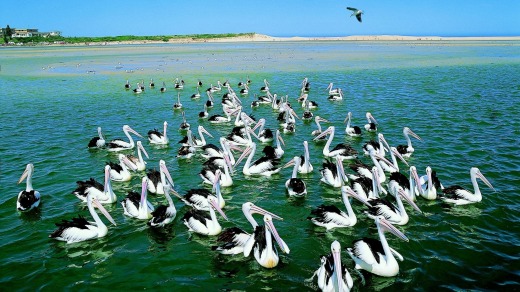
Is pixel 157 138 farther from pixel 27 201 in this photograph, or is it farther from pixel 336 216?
pixel 336 216

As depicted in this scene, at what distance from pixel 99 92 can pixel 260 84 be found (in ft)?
36.2

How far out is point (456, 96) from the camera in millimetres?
22422

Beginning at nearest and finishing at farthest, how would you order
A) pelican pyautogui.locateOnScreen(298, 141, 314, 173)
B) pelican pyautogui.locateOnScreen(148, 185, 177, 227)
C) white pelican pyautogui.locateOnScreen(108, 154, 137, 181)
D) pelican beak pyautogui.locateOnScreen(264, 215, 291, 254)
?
pelican beak pyautogui.locateOnScreen(264, 215, 291, 254), pelican pyautogui.locateOnScreen(148, 185, 177, 227), white pelican pyautogui.locateOnScreen(108, 154, 137, 181), pelican pyautogui.locateOnScreen(298, 141, 314, 173)

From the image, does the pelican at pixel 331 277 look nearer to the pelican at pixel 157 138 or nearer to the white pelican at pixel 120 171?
the white pelican at pixel 120 171

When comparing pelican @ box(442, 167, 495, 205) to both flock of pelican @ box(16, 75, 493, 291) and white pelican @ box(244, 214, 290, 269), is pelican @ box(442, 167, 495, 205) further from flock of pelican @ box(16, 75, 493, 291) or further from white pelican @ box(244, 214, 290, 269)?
white pelican @ box(244, 214, 290, 269)

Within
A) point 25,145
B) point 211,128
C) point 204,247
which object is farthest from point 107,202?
point 211,128

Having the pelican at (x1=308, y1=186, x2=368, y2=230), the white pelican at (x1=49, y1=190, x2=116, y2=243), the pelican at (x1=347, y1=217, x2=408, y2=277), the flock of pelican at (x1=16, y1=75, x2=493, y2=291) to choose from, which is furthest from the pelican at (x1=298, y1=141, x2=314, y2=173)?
the white pelican at (x1=49, y1=190, x2=116, y2=243)

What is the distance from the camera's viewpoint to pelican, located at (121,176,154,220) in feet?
29.5

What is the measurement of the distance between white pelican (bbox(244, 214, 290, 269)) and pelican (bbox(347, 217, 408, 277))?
1221mm

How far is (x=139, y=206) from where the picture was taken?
360 inches

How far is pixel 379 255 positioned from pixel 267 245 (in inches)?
72.6

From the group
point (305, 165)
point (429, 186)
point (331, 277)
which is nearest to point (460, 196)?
point (429, 186)

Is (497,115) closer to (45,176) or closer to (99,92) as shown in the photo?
(45,176)

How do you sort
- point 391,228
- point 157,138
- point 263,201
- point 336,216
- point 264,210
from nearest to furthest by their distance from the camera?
1. point 391,228
2. point 264,210
3. point 336,216
4. point 263,201
5. point 157,138
